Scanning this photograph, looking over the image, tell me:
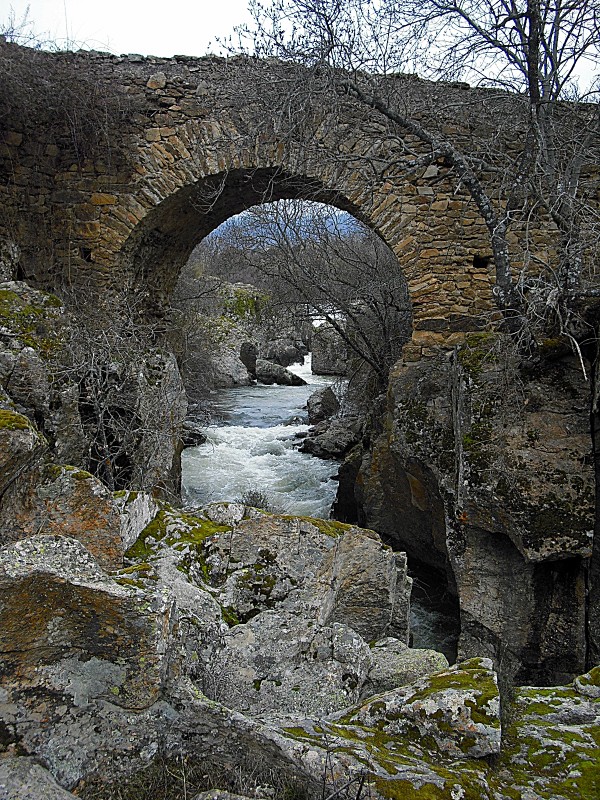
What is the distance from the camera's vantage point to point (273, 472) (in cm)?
989

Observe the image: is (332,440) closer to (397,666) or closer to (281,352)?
(397,666)

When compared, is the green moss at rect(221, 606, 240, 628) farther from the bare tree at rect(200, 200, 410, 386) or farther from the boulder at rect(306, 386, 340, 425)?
the boulder at rect(306, 386, 340, 425)

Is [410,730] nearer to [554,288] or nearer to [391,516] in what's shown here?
[554,288]

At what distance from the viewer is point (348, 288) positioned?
9430mm

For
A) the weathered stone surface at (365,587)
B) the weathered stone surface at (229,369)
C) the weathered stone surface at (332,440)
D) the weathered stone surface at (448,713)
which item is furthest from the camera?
the weathered stone surface at (229,369)

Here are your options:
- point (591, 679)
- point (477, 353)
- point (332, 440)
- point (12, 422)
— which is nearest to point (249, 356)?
point (332, 440)

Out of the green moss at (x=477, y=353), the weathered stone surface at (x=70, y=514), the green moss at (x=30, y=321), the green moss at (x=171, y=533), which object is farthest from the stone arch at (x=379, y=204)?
the weathered stone surface at (x=70, y=514)

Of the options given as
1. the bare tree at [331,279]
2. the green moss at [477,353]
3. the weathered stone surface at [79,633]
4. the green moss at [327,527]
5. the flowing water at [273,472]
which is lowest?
the flowing water at [273,472]

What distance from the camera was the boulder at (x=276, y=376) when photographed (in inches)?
765

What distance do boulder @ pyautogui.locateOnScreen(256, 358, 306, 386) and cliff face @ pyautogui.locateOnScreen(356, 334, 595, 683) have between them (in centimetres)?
1479

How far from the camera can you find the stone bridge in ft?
20.9

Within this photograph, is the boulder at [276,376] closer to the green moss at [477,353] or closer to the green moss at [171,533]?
the green moss at [477,353]

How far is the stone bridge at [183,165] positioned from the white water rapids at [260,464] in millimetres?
3319

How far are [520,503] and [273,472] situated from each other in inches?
247
